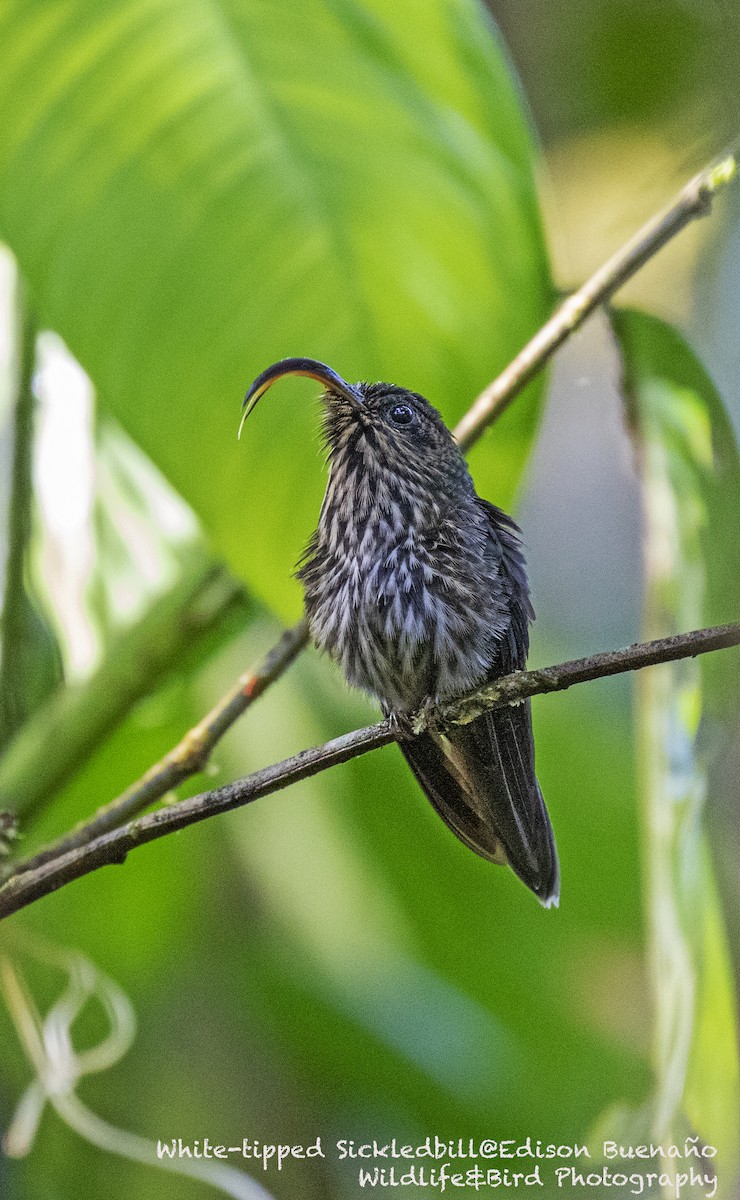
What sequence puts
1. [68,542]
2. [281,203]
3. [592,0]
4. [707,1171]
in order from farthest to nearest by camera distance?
1. [68,542]
2. [592,0]
3. [281,203]
4. [707,1171]

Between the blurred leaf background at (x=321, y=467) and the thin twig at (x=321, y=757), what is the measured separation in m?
0.25

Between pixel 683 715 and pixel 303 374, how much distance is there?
55 centimetres

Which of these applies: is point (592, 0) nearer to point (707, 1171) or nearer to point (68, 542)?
point (68, 542)

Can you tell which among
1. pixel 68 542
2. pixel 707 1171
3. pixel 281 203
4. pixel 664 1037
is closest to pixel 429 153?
pixel 281 203

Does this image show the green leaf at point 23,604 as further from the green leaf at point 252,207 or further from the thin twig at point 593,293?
Answer: the thin twig at point 593,293

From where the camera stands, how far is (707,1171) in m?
1.10

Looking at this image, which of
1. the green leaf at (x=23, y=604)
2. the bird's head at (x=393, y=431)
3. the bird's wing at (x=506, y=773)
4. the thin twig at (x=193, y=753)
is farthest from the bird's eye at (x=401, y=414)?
the green leaf at (x=23, y=604)

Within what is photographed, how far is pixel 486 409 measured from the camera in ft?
3.79

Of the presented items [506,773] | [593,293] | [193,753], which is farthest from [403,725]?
[593,293]

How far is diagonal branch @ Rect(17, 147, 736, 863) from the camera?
1.16 meters

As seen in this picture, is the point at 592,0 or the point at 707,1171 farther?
the point at 592,0

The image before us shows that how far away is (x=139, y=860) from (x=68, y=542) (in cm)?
43

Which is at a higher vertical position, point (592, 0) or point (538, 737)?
point (592, 0)

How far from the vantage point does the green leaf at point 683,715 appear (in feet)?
3.68
